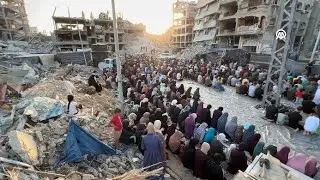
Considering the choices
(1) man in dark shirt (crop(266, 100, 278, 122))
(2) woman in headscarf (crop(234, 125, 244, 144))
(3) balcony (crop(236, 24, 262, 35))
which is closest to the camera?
(2) woman in headscarf (crop(234, 125, 244, 144))

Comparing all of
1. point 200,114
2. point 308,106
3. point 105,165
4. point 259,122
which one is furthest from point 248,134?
point 105,165

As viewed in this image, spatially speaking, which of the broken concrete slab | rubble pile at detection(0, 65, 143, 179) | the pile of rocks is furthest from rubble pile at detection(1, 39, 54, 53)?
the pile of rocks

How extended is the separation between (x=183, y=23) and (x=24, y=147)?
182ft

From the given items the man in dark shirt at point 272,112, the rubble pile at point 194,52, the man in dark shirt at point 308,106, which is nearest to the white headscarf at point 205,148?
the man in dark shirt at point 272,112

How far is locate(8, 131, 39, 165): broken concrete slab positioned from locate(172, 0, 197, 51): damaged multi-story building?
2013 inches

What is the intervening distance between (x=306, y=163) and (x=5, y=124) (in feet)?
29.9

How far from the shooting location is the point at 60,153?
5441 millimetres

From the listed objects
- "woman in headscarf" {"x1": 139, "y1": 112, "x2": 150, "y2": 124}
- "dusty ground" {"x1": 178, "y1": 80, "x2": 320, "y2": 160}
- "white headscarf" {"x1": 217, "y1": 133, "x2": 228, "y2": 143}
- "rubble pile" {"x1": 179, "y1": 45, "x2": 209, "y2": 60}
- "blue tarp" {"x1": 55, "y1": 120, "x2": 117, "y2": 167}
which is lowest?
"dusty ground" {"x1": 178, "y1": 80, "x2": 320, "y2": 160}

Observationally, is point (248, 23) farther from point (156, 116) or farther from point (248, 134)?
point (156, 116)

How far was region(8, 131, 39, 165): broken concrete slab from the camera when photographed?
464cm

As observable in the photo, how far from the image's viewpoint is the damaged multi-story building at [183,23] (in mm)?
53844

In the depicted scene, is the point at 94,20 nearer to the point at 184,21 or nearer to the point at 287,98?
the point at 184,21

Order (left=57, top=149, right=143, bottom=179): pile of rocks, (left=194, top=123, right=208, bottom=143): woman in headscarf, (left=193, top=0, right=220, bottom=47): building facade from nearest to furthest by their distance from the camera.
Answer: (left=57, top=149, right=143, bottom=179): pile of rocks < (left=194, top=123, right=208, bottom=143): woman in headscarf < (left=193, top=0, right=220, bottom=47): building facade

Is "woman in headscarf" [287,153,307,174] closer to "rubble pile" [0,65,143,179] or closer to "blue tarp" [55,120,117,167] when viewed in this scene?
"rubble pile" [0,65,143,179]
